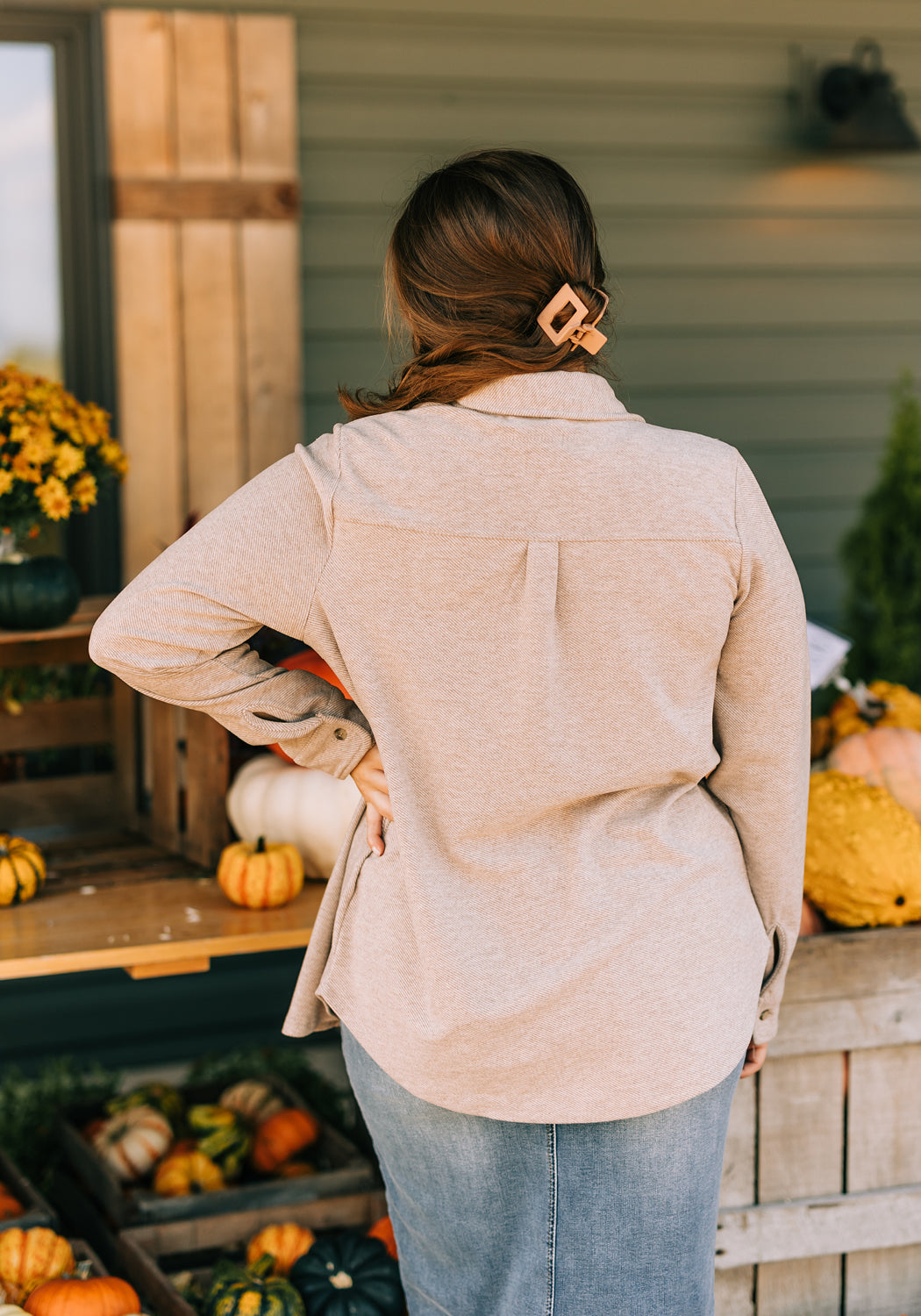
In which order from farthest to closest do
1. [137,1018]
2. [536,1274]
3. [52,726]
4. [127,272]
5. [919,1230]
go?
[137,1018] < [127,272] < [52,726] < [919,1230] < [536,1274]

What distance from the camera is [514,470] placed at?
1269 mm

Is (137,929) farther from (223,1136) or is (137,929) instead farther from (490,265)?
(490,265)

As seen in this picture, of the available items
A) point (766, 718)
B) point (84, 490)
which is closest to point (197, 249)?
point (84, 490)

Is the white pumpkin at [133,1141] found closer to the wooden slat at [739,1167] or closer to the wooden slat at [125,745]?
the wooden slat at [125,745]

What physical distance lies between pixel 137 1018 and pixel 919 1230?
6.77ft

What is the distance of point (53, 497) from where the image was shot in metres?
2.42

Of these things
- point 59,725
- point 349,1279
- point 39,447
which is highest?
point 39,447

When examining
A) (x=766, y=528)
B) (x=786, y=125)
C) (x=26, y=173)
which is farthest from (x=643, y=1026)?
(x=786, y=125)

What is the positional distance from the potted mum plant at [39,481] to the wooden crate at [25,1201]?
1.09 metres

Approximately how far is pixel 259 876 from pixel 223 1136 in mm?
702

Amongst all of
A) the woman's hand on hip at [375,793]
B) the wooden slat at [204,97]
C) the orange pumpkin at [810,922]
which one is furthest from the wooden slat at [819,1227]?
the wooden slat at [204,97]

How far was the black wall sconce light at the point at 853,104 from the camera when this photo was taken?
3.49 m

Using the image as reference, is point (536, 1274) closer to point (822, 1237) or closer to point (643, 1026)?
point (643, 1026)

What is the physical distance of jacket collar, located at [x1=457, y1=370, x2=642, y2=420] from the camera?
129cm
